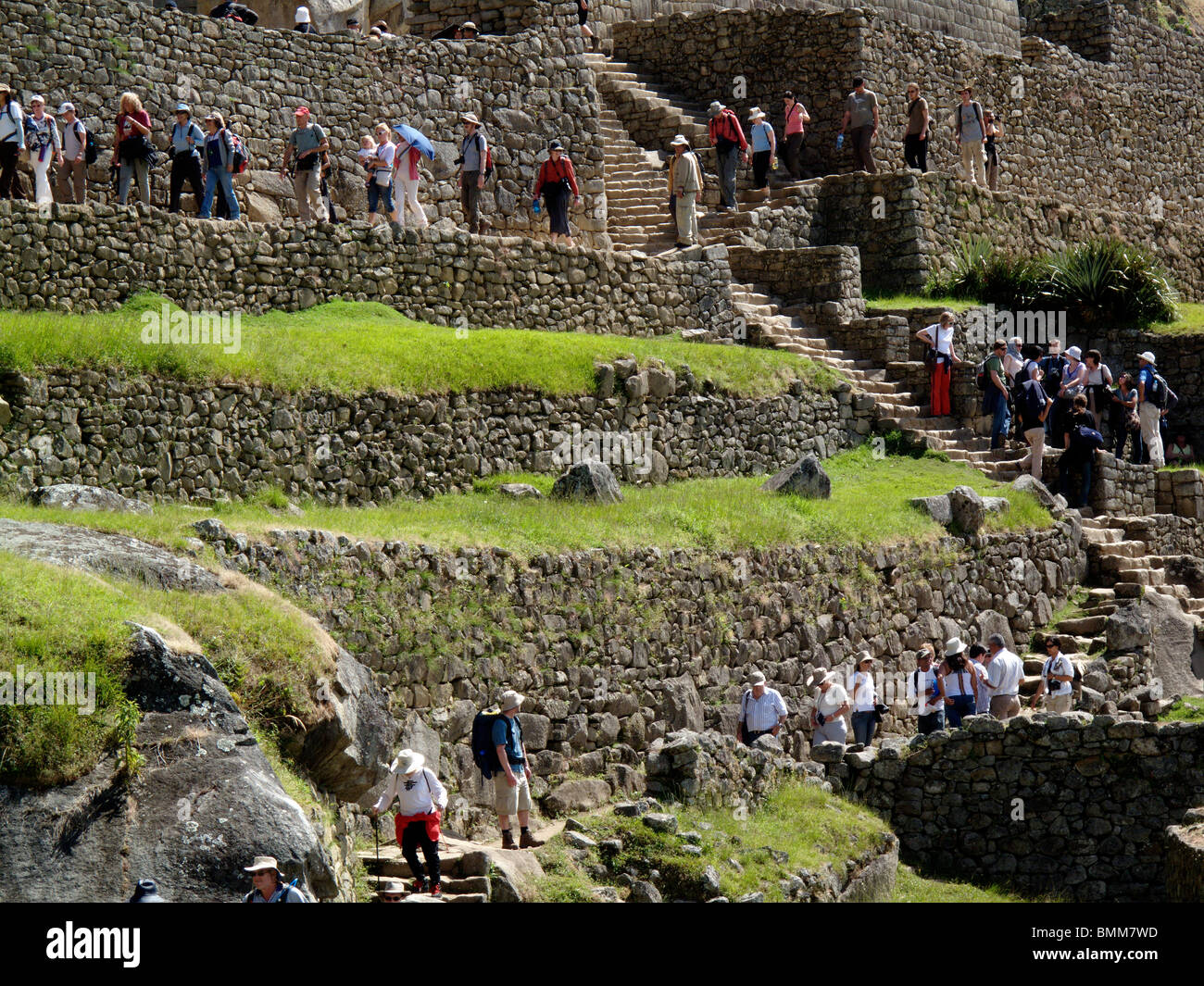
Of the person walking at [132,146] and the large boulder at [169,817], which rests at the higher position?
the person walking at [132,146]

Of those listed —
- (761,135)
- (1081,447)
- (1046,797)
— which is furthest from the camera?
(761,135)

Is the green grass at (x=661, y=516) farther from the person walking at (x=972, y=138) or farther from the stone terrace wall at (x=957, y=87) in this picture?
the stone terrace wall at (x=957, y=87)

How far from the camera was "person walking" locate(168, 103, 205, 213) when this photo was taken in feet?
73.6

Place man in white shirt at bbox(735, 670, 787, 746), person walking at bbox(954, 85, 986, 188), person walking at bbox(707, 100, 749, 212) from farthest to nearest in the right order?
person walking at bbox(954, 85, 986, 188) → person walking at bbox(707, 100, 749, 212) → man in white shirt at bbox(735, 670, 787, 746)

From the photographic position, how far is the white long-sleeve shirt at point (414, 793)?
13805mm

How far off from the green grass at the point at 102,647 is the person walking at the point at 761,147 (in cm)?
1916

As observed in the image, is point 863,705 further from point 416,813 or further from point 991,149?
point 991,149

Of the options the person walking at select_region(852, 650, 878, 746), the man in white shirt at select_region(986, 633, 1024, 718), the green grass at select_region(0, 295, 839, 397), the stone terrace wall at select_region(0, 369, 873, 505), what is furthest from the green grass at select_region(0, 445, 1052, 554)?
the man in white shirt at select_region(986, 633, 1024, 718)

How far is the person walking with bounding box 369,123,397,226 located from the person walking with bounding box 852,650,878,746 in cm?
890

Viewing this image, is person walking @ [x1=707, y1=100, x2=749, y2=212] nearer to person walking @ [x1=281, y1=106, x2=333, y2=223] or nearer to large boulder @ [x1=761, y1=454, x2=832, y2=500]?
person walking @ [x1=281, y1=106, x2=333, y2=223]

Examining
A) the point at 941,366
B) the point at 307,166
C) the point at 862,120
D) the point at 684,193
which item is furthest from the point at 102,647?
the point at 862,120

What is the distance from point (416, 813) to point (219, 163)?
37.3 feet

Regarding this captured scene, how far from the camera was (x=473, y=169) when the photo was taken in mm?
26141

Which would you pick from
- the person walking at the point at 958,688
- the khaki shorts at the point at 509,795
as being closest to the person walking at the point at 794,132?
the person walking at the point at 958,688
